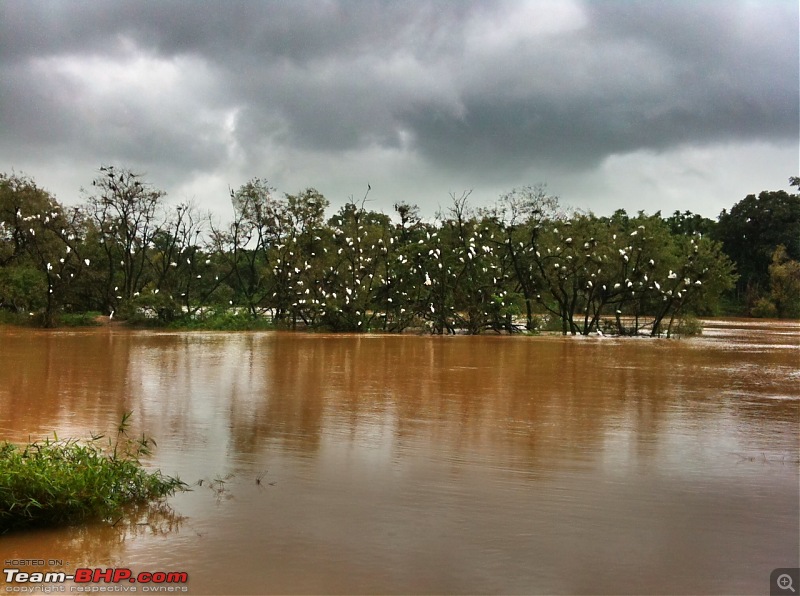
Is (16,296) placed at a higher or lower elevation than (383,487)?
higher

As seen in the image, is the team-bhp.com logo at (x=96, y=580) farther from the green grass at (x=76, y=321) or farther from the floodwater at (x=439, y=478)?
the green grass at (x=76, y=321)

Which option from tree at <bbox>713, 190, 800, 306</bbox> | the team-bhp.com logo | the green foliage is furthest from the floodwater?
tree at <bbox>713, 190, 800, 306</bbox>

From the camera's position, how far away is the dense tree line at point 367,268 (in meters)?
32.0

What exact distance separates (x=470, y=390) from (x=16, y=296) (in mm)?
26181

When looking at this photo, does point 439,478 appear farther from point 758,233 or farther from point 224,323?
point 758,233

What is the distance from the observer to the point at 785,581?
4871 mm

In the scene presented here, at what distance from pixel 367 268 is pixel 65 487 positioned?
90.3ft

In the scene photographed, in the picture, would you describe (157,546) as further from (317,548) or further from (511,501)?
(511,501)

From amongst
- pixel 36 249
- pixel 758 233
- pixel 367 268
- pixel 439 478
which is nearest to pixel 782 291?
pixel 758 233

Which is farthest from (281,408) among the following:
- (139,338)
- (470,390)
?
(139,338)

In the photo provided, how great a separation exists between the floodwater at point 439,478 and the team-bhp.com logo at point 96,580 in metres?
0.07

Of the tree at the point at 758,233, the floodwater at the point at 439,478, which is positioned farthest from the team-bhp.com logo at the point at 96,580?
the tree at the point at 758,233

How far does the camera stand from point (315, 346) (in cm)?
2453

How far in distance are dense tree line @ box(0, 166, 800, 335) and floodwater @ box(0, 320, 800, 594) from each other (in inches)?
615
